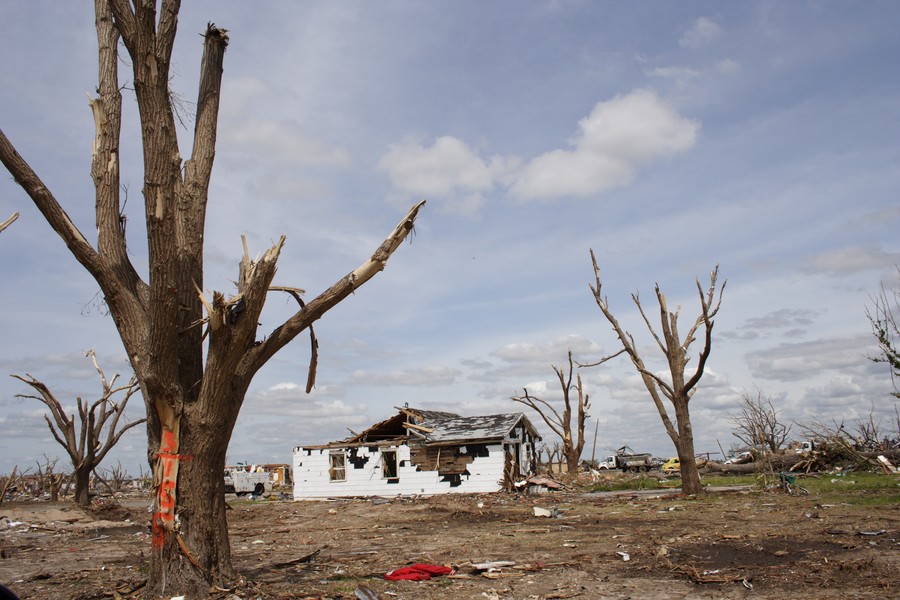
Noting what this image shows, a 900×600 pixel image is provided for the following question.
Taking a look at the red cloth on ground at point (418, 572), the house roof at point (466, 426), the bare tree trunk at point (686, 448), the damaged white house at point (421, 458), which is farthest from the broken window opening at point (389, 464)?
the red cloth on ground at point (418, 572)

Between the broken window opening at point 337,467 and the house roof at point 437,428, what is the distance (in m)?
0.58

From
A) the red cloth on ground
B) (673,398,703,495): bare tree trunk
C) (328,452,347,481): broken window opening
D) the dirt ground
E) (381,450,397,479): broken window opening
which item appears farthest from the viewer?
(328,452,347,481): broken window opening

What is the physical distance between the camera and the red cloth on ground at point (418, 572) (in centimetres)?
797

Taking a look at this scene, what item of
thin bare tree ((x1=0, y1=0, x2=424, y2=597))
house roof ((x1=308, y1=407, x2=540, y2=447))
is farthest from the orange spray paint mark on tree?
house roof ((x1=308, y1=407, x2=540, y2=447))

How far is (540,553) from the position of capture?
997cm

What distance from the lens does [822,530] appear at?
10.5 meters

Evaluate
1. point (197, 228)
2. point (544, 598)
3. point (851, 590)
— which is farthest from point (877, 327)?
point (197, 228)

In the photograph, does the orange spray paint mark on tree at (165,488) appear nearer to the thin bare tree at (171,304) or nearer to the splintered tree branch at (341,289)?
the thin bare tree at (171,304)

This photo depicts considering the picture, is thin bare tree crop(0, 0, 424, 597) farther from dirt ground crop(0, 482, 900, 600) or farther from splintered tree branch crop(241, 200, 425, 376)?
dirt ground crop(0, 482, 900, 600)

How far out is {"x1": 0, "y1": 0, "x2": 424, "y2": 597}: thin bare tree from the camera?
649 cm

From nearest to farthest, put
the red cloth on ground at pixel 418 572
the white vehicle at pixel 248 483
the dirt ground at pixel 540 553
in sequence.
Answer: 1. the dirt ground at pixel 540 553
2. the red cloth on ground at pixel 418 572
3. the white vehicle at pixel 248 483

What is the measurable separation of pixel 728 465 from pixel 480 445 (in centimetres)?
1361

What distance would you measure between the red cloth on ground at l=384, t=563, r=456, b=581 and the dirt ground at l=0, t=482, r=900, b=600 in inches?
8.4

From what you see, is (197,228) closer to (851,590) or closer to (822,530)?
(851,590)
